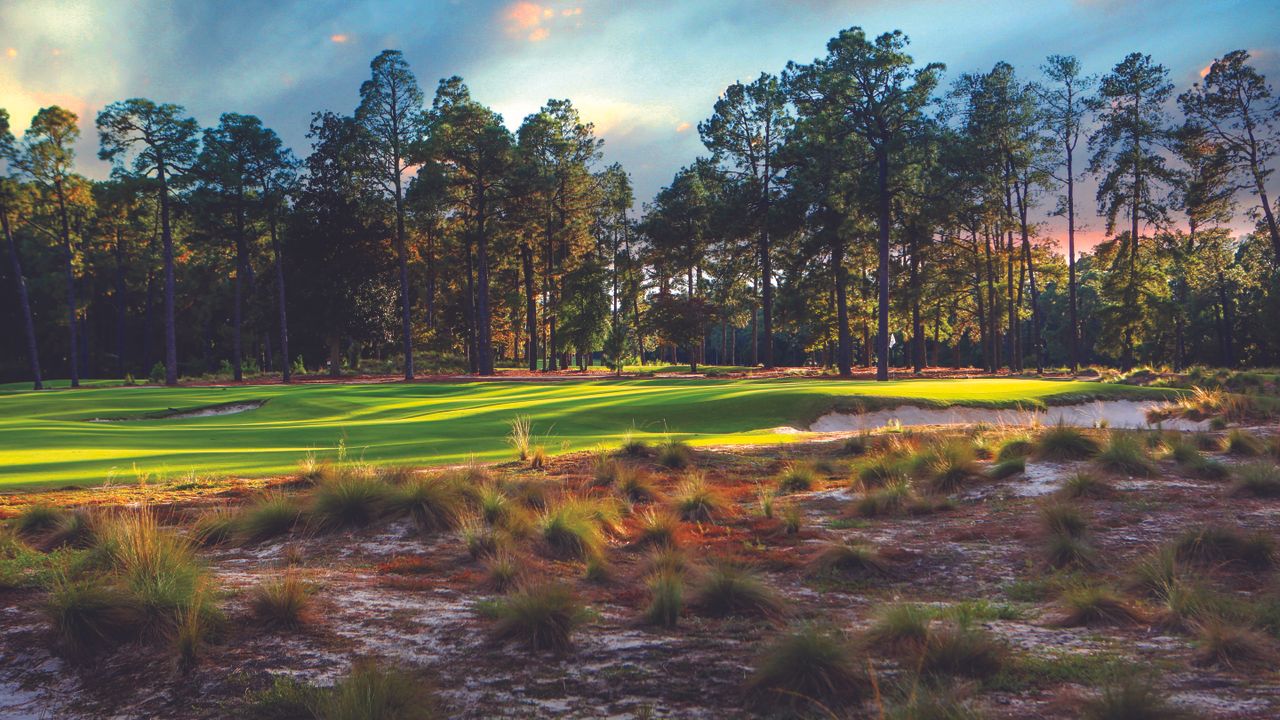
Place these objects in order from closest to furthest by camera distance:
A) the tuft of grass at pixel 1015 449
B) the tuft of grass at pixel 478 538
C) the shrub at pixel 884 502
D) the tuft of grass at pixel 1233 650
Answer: the tuft of grass at pixel 1233 650, the tuft of grass at pixel 478 538, the shrub at pixel 884 502, the tuft of grass at pixel 1015 449

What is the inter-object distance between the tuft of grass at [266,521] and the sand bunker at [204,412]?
68.7 ft

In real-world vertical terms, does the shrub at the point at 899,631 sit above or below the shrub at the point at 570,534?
above

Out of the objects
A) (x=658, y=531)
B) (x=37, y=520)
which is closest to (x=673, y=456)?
(x=658, y=531)

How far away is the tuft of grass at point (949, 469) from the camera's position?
9.59m

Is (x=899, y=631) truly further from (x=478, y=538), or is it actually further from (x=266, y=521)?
(x=266, y=521)

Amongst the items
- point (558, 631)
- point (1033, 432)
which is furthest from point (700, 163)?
point (558, 631)

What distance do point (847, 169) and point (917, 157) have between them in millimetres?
3704

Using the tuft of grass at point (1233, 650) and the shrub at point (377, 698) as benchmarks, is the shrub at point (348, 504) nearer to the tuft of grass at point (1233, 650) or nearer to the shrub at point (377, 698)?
the shrub at point (377, 698)

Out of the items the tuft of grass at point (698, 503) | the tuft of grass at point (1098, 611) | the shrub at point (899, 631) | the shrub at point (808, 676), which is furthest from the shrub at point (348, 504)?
the tuft of grass at point (1098, 611)

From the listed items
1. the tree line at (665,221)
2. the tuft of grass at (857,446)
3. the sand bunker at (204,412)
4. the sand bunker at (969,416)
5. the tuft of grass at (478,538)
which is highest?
the tree line at (665,221)

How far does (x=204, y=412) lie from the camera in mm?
27688

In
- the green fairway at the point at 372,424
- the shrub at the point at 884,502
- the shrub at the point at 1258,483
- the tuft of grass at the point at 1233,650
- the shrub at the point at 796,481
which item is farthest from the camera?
the green fairway at the point at 372,424

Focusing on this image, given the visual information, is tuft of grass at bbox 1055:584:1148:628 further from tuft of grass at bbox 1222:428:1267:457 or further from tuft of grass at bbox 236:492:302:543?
tuft of grass at bbox 1222:428:1267:457

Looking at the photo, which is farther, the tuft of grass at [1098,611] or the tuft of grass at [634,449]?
the tuft of grass at [634,449]
